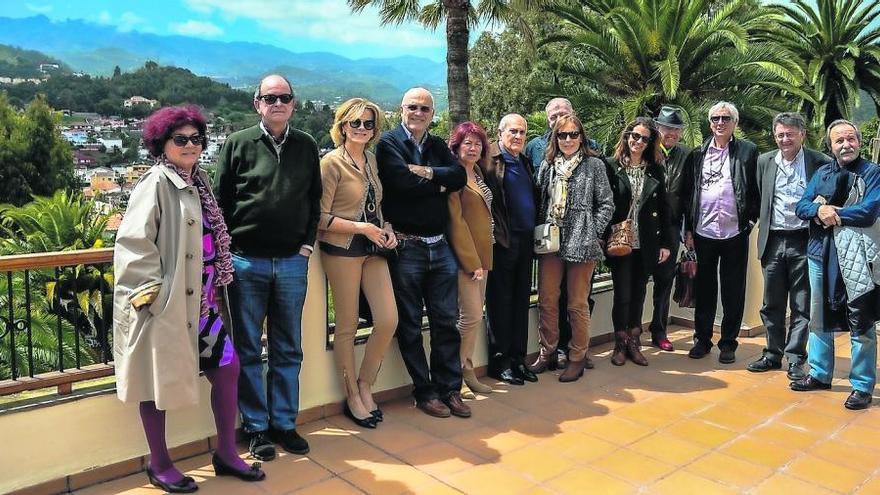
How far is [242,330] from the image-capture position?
341 centimetres

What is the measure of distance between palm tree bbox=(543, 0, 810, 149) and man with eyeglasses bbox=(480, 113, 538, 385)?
25.8 ft

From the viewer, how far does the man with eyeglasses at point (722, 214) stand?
4945 mm

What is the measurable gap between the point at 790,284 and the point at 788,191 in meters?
0.66

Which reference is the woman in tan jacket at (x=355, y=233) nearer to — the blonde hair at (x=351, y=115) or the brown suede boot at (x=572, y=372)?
the blonde hair at (x=351, y=115)

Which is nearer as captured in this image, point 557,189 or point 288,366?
point 288,366

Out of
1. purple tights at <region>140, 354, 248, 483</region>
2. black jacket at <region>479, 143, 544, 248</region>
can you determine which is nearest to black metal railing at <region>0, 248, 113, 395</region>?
purple tights at <region>140, 354, 248, 483</region>

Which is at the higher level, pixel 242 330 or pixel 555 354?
pixel 242 330

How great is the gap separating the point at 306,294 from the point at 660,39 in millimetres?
10545

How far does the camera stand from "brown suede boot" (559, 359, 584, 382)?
4770mm

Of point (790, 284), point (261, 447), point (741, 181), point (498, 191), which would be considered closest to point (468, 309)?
point (498, 191)

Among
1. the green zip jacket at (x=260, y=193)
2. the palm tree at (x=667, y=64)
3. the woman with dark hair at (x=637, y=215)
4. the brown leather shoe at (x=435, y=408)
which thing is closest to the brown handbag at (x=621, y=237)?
the woman with dark hair at (x=637, y=215)

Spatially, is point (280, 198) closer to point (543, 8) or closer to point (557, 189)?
point (557, 189)

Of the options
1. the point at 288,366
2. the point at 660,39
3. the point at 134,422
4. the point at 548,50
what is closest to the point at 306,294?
the point at 288,366

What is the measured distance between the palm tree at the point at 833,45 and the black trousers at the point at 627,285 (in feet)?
48.0
